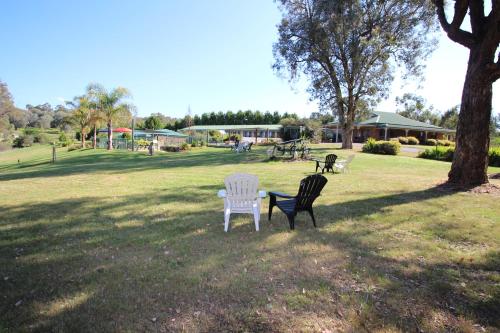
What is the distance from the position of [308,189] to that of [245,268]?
2.02 m

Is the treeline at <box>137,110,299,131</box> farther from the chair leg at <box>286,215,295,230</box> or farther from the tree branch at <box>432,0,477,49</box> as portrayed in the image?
the chair leg at <box>286,215,295,230</box>

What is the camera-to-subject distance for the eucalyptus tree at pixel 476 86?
26.9 ft

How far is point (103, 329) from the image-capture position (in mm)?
2639

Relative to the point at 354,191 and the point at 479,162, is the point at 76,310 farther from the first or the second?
the point at 479,162

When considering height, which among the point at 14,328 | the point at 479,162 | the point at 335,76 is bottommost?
the point at 14,328

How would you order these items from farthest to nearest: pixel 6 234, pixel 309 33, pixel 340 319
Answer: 1. pixel 309 33
2. pixel 6 234
3. pixel 340 319

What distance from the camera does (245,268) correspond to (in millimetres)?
3783

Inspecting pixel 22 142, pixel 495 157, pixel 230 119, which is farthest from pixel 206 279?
pixel 230 119

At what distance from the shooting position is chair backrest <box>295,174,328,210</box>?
206 inches

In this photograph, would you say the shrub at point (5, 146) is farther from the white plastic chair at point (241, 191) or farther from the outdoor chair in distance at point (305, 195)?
the outdoor chair in distance at point (305, 195)

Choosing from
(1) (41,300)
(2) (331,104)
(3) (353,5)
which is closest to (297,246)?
(1) (41,300)

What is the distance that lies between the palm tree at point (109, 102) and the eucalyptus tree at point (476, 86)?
30540mm

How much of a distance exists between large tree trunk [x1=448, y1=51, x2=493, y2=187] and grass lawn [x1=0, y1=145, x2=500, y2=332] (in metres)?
2.29

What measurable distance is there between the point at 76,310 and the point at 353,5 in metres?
25.0
